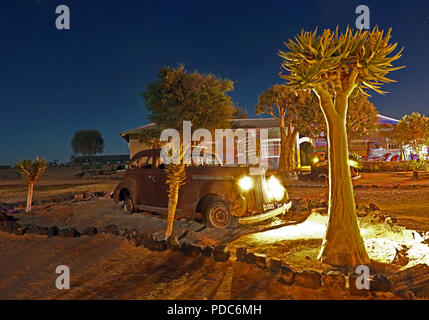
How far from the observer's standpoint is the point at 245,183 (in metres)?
6.57

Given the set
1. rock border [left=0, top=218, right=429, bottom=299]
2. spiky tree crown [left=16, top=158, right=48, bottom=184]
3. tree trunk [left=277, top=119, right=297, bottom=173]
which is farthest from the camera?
tree trunk [left=277, top=119, right=297, bottom=173]

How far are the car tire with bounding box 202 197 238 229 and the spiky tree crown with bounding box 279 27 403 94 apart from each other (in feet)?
10.7

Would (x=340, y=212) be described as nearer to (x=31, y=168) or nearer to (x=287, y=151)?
(x=31, y=168)

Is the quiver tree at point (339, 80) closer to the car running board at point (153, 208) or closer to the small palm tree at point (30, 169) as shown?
the car running board at point (153, 208)

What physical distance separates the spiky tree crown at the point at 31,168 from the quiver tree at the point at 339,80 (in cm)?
881

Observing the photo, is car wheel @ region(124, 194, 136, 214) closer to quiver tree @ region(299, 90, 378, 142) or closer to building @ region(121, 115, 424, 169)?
building @ region(121, 115, 424, 169)

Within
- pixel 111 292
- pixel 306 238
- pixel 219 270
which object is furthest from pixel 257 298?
pixel 306 238

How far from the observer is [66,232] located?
594cm

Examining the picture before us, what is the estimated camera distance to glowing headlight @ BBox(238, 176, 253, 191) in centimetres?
653

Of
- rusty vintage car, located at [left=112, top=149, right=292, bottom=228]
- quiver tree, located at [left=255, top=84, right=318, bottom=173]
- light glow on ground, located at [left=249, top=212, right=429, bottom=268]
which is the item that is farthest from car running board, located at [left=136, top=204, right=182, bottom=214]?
quiver tree, located at [left=255, top=84, right=318, bottom=173]

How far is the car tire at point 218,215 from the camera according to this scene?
21.4 ft

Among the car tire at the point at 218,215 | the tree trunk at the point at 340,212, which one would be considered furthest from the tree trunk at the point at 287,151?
the tree trunk at the point at 340,212
